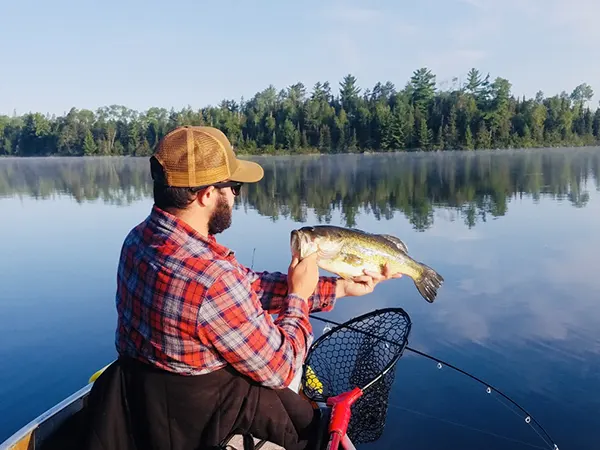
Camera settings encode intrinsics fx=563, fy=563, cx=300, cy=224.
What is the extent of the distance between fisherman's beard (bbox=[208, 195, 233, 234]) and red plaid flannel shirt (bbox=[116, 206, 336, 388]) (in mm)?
105

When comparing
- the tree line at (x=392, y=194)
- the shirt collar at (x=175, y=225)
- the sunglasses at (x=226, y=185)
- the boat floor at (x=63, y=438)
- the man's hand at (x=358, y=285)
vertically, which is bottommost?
the tree line at (x=392, y=194)

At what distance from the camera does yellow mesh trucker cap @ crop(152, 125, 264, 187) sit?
220 centimetres

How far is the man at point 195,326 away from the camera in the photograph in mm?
2031

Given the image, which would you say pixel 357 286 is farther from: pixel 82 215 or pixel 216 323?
pixel 82 215

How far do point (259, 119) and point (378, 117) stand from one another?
63.1ft

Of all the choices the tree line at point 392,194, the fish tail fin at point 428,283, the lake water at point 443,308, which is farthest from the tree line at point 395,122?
→ the fish tail fin at point 428,283

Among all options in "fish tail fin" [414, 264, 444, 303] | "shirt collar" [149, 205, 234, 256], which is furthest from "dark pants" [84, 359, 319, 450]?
"fish tail fin" [414, 264, 444, 303]

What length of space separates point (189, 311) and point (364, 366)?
167 cm

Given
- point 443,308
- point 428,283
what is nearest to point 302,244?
point 428,283

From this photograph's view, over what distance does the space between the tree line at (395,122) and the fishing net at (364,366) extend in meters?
79.4

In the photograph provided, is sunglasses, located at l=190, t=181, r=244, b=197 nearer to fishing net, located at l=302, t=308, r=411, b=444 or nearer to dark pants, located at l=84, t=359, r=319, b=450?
dark pants, located at l=84, t=359, r=319, b=450

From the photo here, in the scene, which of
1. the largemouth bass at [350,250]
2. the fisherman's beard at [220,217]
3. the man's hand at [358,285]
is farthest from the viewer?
the man's hand at [358,285]

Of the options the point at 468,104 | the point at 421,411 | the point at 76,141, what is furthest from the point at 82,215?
the point at 76,141

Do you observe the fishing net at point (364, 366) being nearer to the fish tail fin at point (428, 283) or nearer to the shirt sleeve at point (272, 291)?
the shirt sleeve at point (272, 291)
